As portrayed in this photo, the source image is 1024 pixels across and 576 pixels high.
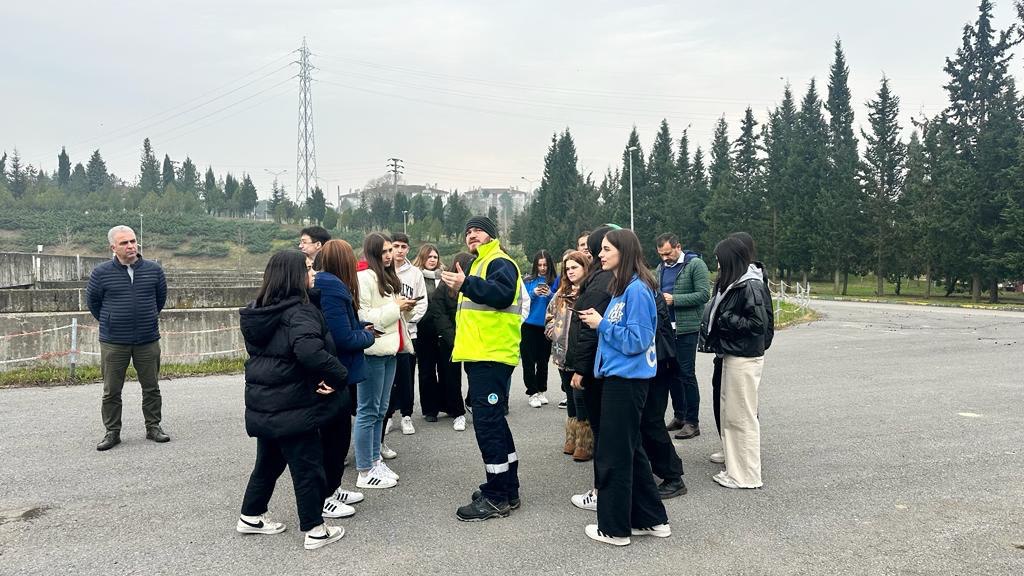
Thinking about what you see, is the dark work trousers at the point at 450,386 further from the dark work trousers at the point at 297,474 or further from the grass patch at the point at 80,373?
the grass patch at the point at 80,373

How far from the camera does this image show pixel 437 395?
7.01 metres

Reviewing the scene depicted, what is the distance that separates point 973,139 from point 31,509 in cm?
4418

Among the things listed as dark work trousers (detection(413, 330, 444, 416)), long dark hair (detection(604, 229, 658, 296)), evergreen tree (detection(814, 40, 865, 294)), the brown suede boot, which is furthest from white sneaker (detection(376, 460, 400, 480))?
evergreen tree (detection(814, 40, 865, 294))

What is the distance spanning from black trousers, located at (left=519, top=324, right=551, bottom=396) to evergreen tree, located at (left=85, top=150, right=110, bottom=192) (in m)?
114

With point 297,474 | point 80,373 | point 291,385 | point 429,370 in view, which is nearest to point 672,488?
point 297,474

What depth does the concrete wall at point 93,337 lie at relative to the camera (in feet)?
31.3

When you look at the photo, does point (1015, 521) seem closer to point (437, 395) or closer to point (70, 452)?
point (437, 395)

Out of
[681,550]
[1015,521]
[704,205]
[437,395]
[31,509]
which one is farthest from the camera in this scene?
[704,205]

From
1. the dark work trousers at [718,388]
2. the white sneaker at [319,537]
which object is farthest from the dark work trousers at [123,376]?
the dark work trousers at [718,388]

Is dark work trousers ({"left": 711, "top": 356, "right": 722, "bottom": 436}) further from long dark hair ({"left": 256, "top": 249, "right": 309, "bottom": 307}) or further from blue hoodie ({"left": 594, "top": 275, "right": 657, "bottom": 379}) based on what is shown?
long dark hair ({"left": 256, "top": 249, "right": 309, "bottom": 307})

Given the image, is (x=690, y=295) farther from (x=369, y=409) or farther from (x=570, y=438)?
(x=369, y=409)

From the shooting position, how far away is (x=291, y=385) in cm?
374

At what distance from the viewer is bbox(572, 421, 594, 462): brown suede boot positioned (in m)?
5.43

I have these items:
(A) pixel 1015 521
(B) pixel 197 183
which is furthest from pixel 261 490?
(B) pixel 197 183
